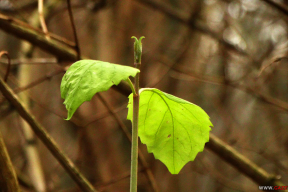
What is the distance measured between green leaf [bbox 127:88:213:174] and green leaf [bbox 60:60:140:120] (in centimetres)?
10

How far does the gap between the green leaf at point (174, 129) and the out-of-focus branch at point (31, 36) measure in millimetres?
625

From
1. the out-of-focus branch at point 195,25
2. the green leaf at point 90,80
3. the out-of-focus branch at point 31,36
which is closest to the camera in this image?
the green leaf at point 90,80

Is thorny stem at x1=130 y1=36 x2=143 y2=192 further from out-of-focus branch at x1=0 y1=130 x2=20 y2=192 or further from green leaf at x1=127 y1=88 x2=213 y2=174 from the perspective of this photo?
out-of-focus branch at x1=0 y1=130 x2=20 y2=192

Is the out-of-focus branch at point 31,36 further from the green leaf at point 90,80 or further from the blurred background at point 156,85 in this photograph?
the blurred background at point 156,85

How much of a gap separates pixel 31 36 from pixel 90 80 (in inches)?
28.6

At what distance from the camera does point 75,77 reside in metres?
0.28

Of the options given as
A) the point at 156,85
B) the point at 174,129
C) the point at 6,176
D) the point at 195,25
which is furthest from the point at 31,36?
the point at 156,85

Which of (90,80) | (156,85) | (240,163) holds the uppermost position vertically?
(90,80)

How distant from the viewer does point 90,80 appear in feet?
0.84

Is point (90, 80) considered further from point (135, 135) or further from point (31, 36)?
point (31, 36)

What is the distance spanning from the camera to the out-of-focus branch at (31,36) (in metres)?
0.88

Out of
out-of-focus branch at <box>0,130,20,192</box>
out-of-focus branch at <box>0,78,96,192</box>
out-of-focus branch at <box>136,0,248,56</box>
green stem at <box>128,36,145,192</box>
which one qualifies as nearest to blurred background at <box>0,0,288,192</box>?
out-of-focus branch at <box>136,0,248,56</box>

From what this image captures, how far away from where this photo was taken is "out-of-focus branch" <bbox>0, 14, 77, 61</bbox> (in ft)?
2.88

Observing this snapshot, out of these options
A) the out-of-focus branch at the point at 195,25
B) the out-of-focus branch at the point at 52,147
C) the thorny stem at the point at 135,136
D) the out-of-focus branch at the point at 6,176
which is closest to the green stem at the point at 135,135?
the thorny stem at the point at 135,136
